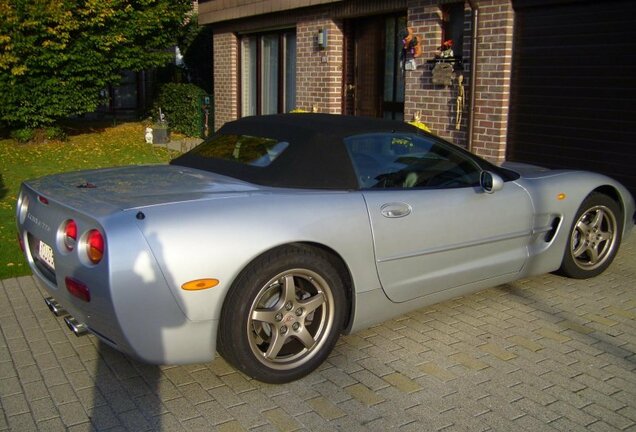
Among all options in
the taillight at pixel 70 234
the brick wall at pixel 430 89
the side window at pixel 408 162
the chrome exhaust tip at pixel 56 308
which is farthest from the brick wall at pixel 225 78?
the taillight at pixel 70 234

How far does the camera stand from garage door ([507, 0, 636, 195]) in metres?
7.59

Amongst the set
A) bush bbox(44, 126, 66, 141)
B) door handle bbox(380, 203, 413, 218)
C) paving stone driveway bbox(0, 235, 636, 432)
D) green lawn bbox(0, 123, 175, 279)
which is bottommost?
paving stone driveway bbox(0, 235, 636, 432)

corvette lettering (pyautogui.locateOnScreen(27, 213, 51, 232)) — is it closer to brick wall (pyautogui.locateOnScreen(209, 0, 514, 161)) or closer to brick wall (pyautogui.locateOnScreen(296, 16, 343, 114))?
brick wall (pyautogui.locateOnScreen(209, 0, 514, 161))

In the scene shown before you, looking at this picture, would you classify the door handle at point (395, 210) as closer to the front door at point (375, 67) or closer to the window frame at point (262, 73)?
the front door at point (375, 67)

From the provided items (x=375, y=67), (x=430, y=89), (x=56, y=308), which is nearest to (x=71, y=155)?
(x=375, y=67)

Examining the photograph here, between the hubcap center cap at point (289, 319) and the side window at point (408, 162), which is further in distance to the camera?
the side window at point (408, 162)

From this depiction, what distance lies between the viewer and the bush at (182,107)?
1689 cm

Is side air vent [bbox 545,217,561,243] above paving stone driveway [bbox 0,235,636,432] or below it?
above

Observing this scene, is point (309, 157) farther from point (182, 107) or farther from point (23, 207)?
point (182, 107)

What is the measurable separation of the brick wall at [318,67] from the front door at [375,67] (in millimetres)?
178

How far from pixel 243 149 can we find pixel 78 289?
1513 mm

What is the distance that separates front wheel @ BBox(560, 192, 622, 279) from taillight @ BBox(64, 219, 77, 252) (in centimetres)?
368

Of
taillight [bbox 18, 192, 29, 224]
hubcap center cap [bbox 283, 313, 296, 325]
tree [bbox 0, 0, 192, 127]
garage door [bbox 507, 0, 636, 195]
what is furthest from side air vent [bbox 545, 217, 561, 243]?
tree [bbox 0, 0, 192, 127]

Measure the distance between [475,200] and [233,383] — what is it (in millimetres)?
1989
